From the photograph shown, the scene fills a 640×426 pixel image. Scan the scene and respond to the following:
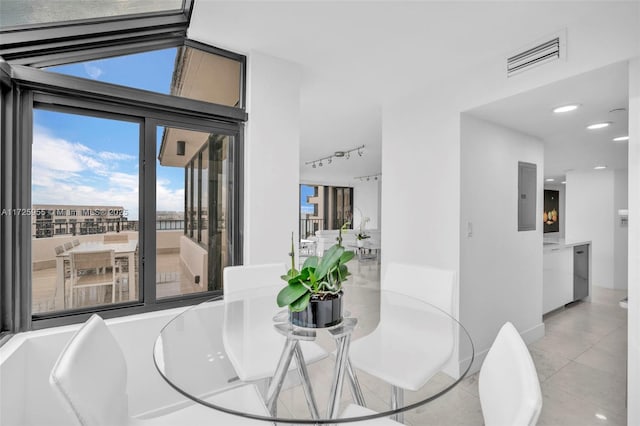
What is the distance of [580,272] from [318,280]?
501cm

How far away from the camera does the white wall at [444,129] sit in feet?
5.84

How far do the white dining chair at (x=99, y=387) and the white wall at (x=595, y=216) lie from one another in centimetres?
627

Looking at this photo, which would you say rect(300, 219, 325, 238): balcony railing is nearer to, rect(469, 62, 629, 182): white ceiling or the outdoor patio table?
rect(469, 62, 629, 182): white ceiling

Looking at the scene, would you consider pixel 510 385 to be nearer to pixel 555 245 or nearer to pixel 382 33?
pixel 382 33

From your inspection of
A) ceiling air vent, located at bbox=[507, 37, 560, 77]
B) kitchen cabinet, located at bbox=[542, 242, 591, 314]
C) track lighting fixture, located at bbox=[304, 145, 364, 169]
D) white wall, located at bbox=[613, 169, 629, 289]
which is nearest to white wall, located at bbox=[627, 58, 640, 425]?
ceiling air vent, located at bbox=[507, 37, 560, 77]

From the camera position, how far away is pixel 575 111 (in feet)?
8.15

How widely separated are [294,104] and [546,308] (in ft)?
12.9

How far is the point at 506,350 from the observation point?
92cm

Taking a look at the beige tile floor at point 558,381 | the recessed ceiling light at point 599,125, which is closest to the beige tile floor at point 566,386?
the beige tile floor at point 558,381

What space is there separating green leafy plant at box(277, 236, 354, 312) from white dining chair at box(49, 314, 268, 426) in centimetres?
41

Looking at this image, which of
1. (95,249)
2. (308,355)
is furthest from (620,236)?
(95,249)

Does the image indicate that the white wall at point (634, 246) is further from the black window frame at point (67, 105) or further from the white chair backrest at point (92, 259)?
the white chair backrest at point (92, 259)

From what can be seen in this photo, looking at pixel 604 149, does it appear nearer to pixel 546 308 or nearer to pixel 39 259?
pixel 546 308

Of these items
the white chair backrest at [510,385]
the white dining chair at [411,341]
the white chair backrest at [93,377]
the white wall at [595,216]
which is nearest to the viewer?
the white chair backrest at [510,385]
